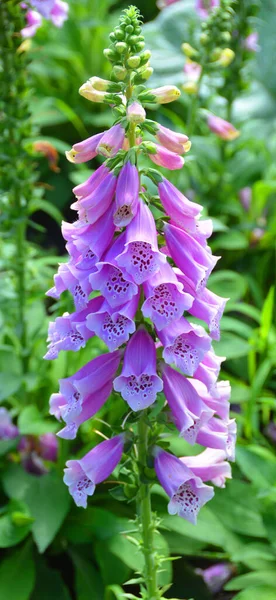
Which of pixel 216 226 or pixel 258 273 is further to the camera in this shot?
pixel 258 273

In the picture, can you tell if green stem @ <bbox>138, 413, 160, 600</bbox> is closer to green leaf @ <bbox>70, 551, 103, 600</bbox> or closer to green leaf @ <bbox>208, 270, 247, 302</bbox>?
green leaf @ <bbox>70, 551, 103, 600</bbox>

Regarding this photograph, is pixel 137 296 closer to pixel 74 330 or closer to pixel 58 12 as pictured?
pixel 74 330

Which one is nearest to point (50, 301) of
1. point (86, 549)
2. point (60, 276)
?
point (86, 549)

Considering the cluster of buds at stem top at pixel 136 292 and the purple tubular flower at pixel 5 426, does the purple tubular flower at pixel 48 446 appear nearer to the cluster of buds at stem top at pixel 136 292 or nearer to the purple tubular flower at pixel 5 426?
the purple tubular flower at pixel 5 426

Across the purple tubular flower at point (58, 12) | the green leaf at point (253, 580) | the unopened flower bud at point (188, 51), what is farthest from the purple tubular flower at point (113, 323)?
the unopened flower bud at point (188, 51)

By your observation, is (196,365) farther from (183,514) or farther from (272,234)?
(272,234)
